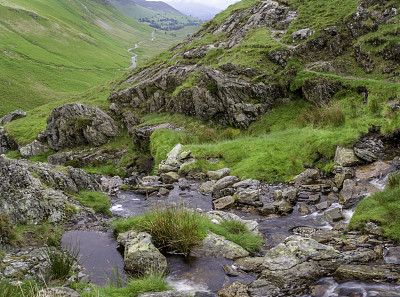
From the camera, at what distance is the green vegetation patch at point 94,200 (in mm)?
14844

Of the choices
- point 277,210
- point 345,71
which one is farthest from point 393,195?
point 345,71

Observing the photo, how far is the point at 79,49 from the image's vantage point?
153 metres

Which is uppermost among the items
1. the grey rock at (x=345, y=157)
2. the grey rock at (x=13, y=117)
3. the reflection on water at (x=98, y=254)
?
the grey rock at (x=345, y=157)

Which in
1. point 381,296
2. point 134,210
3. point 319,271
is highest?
point 381,296

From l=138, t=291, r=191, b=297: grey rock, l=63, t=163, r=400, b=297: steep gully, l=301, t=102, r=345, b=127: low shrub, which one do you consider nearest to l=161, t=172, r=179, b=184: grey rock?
l=63, t=163, r=400, b=297: steep gully

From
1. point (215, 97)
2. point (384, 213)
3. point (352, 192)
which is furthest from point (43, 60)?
point (384, 213)

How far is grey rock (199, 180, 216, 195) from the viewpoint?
705 inches

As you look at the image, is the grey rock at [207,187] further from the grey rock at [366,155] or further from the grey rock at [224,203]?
→ the grey rock at [366,155]

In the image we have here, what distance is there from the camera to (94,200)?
51.0 feet

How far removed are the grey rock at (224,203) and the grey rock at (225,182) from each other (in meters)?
1.48

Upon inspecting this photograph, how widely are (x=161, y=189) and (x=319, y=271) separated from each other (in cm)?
1348

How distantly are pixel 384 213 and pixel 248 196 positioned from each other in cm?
689

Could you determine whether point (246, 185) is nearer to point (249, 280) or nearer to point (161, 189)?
point (161, 189)

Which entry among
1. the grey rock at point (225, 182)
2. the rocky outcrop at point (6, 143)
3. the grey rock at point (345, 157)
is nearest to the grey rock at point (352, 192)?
the grey rock at point (345, 157)
